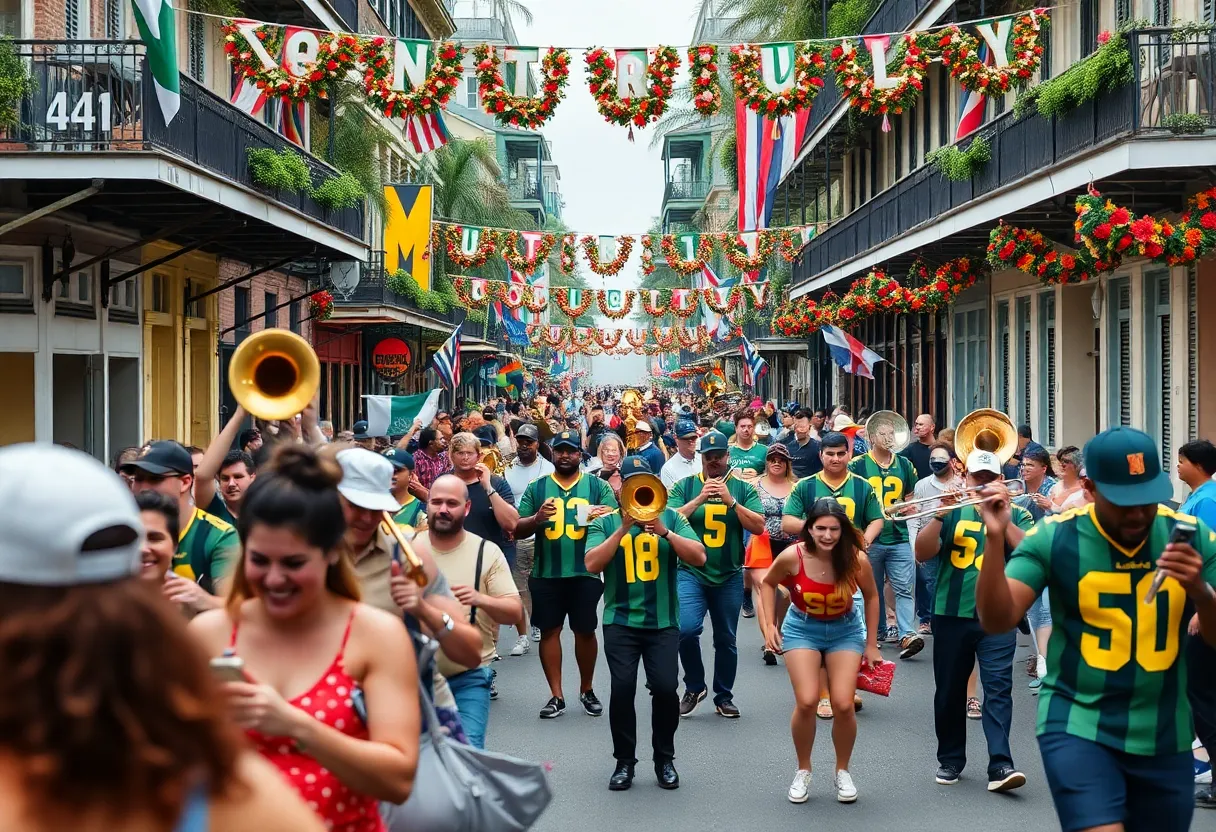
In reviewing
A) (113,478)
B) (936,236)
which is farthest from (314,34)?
(113,478)

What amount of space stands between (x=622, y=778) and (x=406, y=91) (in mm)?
12357

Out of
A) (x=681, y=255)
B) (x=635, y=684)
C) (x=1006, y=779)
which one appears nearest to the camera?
(x=1006, y=779)

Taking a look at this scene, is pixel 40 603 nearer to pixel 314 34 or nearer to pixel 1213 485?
pixel 1213 485

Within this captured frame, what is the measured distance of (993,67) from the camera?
1836 centimetres

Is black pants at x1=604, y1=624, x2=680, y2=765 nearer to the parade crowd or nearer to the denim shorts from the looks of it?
the parade crowd

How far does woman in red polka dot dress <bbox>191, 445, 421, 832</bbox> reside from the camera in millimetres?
3264

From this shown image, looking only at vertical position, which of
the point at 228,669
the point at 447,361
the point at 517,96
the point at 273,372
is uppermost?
the point at 517,96

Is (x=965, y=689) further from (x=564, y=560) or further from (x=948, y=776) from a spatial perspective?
(x=564, y=560)

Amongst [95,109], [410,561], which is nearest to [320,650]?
[410,561]

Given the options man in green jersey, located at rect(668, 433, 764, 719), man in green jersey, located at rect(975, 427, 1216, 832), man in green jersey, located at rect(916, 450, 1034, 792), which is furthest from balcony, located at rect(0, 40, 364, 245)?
man in green jersey, located at rect(975, 427, 1216, 832)

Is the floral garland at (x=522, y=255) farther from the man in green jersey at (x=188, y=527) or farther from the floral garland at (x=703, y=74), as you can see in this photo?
the man in green jersey at (x=188, y=527)

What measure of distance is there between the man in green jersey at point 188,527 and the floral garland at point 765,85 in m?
13.5

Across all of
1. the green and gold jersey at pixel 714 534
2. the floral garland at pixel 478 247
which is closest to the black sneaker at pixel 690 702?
the green and gold jersey at pixel 714 534

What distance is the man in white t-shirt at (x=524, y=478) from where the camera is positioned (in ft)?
42.2
